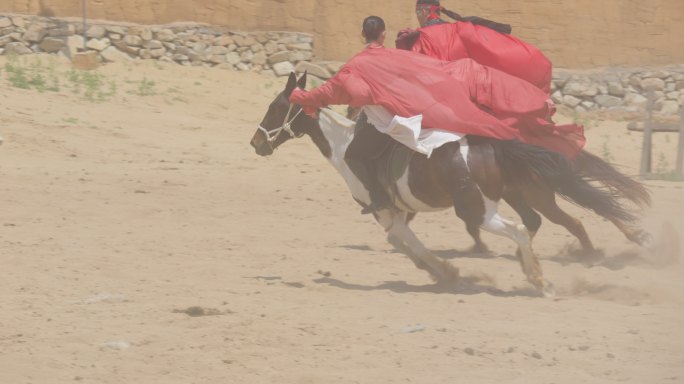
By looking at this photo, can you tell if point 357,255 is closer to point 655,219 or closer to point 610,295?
point 610,295

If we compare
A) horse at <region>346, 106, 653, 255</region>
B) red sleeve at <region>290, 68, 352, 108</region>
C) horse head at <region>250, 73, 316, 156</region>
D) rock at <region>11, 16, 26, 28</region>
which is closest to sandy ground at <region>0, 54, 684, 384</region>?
horse at <region>346, 106, 653, 255</region>

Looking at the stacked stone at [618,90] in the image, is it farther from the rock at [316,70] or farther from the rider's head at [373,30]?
the rider's head at [373,30]

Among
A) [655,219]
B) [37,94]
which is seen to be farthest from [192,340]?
[37,94]

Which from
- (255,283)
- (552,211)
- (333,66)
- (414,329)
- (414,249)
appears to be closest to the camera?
(414,329)

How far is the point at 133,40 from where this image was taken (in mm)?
20734

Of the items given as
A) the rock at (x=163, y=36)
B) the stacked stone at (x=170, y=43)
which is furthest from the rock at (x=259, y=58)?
the rock at (x=163, y=36)

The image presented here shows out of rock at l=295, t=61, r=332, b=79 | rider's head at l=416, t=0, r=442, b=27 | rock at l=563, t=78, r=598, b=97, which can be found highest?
rider's head at l=416, t=0, r=442, b=27

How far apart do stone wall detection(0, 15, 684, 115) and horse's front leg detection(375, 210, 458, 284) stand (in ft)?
37.3

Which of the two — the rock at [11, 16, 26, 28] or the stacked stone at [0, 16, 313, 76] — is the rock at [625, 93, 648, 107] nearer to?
the stacked stone at [0, 16, 313, 76]

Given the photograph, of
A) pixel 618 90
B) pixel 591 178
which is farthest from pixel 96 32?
pixel 591 178

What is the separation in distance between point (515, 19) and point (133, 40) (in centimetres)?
571

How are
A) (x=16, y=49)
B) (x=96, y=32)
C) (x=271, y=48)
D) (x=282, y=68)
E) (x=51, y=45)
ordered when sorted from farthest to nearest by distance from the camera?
(x=271, y=48) < (x=282, y=68) < (x=96, y=32) < (x=51, y=45) < (x=16, y=49)

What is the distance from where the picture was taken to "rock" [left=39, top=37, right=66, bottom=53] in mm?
20312

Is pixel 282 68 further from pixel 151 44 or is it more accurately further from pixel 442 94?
pixel 442 94
